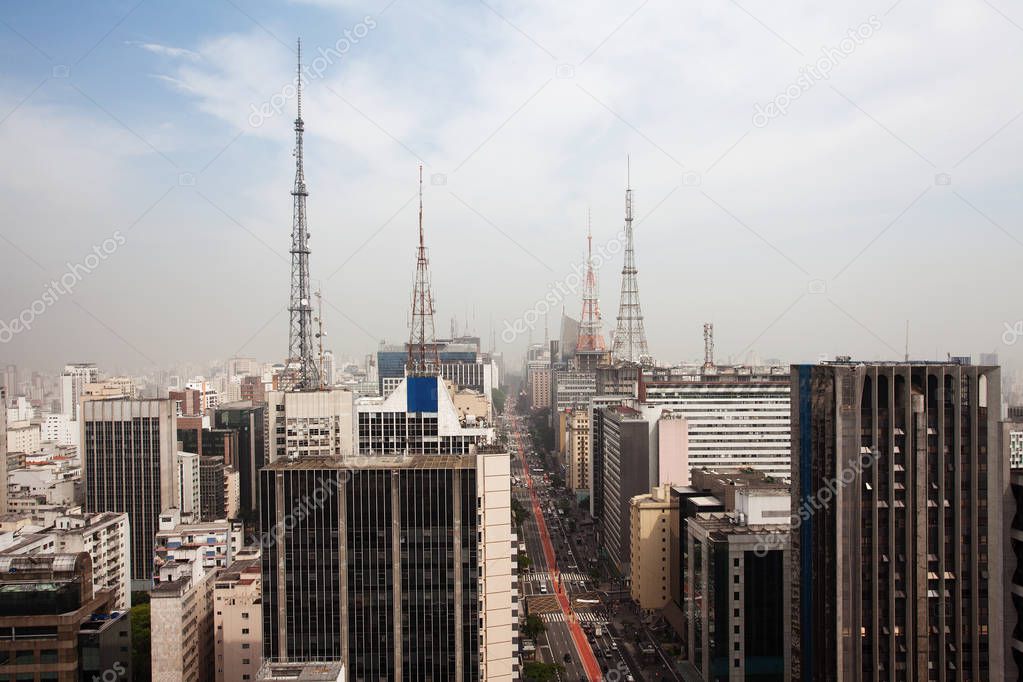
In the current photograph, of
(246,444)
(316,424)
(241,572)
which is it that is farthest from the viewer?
(246,444)

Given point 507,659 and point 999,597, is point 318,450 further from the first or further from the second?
point 999,597

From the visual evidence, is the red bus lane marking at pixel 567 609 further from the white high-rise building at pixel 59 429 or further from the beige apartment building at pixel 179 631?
the white high-rise building at pixel 59 429

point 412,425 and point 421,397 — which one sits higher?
point 421,397

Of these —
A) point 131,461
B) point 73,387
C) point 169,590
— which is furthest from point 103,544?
point 73,387

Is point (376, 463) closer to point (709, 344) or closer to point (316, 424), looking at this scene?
point (316, 424)

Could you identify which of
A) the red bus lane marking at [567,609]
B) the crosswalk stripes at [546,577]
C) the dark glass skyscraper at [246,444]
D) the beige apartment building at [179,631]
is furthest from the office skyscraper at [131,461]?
the red bus lane marking at [567,609]

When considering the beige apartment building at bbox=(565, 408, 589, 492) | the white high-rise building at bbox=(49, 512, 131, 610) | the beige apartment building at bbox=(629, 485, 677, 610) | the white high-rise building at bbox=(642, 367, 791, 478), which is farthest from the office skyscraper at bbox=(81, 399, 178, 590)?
the beige apartment building at bbox=(565, 408, 589, 492)
